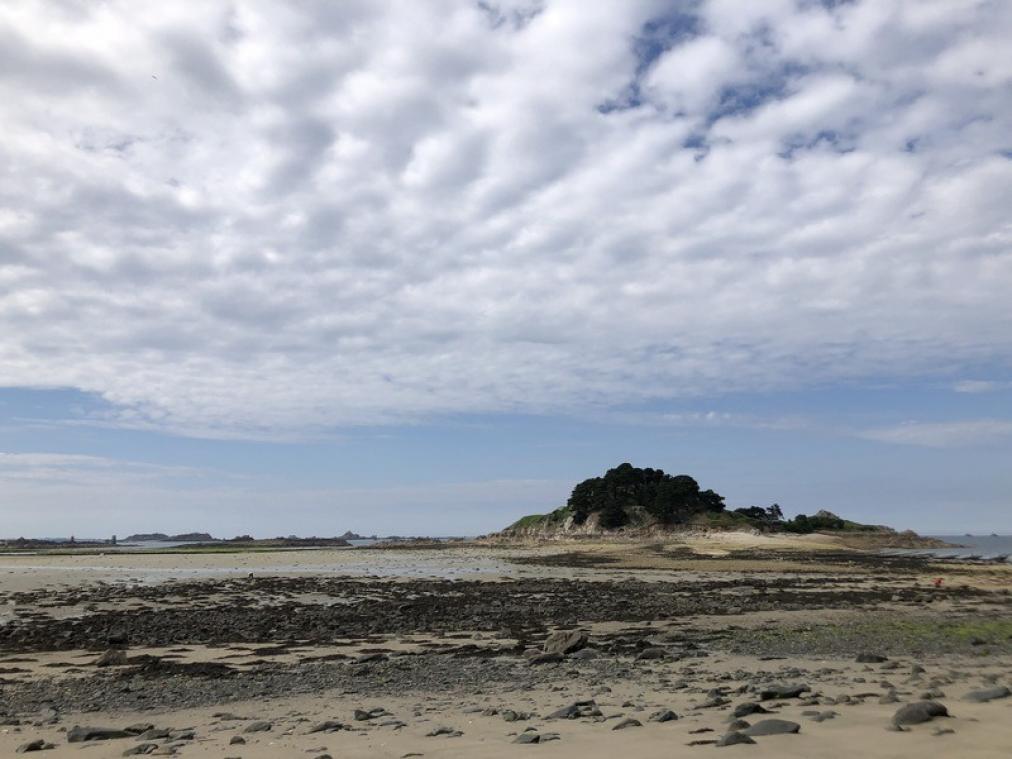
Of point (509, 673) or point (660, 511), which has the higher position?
point (660, 511)

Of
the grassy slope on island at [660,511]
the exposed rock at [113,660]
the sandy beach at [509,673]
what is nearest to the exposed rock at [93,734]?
the sandy beach at [509,673]

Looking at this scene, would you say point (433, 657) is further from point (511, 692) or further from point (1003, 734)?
point (1003, 734)

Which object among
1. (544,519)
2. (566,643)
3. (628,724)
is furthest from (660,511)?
(628,724)

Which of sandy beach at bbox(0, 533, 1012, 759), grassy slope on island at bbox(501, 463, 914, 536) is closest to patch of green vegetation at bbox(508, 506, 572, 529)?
grassy slope on island at bbox(501, 463, 914, 536)

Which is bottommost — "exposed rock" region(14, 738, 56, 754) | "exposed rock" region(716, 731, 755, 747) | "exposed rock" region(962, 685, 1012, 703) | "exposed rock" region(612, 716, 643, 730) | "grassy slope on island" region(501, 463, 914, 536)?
"exposed rock" region(14, 738, 56, 754)

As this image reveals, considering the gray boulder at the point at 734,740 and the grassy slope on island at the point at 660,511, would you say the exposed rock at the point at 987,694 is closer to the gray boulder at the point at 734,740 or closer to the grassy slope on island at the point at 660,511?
the gray boulder at the point at 734,740

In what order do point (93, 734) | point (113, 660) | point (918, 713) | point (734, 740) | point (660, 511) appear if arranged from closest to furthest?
1. point (734, 740)
2. point (918, 713)
3. point (93, 734)
4. point (113, 660)
5. point (660, 511)

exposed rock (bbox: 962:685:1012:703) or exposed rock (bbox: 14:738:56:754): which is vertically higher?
exposed rock (bbox: 962:685:1012:703)

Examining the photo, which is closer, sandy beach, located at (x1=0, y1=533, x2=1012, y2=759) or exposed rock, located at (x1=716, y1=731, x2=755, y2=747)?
exposed rock, located at (x1=716, y1=731, x2=755, y2=747)

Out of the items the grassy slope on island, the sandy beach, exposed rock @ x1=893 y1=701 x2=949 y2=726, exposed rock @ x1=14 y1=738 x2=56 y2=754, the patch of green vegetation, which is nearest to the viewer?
exposed rock @ x1=893 y1=701 x2=949 y2=726

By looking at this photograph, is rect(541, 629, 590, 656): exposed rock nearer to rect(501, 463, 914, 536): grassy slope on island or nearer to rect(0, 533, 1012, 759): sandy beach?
rect(0, 533, 1012, 759): sandy beach

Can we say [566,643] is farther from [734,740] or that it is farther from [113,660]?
[113,660]

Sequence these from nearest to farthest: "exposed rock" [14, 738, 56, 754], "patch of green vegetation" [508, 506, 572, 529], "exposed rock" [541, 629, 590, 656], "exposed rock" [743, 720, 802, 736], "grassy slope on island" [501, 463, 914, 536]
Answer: "exposed rock" [743, 720, 802, 736]
"exposed rock" [14, 738, 56, 754]
"exposed rock" [541, 629, 590, 656]
"grassy slope on island" [501, 463, 914, 536]
"patch of green vegetation" [508, 506, 572, 529]

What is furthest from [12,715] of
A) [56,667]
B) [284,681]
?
[56,667]
